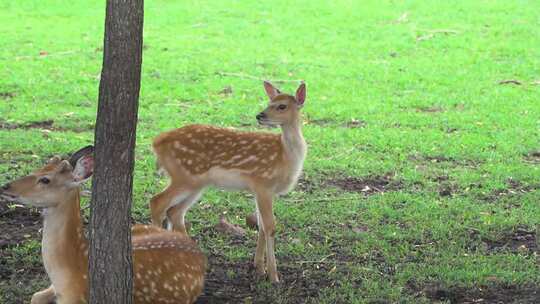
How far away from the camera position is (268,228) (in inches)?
263

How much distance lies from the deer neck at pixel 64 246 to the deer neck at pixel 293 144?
6.56ft

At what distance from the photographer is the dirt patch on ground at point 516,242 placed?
733cm

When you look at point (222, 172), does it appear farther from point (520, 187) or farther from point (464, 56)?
point (464, 56)

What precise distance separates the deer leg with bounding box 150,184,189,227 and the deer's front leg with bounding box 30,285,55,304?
4.70 feet

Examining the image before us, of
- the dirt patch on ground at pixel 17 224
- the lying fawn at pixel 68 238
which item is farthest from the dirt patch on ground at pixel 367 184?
the lying fawn at pixel 68 238

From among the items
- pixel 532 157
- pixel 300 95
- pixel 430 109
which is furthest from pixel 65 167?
pixel 430 109

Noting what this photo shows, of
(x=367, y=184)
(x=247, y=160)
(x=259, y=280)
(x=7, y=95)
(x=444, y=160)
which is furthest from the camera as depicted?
(x=7, y=95)

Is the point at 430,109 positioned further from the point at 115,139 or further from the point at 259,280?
the point at 115,139

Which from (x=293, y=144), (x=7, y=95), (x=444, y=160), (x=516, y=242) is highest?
(x=293, y=144)

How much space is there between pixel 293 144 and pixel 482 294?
67.3 inches

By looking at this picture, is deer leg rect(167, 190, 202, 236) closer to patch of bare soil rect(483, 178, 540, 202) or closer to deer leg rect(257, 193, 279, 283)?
deer leg rect(257, 193, 279, 283)

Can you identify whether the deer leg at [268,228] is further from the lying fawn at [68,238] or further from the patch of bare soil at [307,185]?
the patch of bare soil at [307,185]

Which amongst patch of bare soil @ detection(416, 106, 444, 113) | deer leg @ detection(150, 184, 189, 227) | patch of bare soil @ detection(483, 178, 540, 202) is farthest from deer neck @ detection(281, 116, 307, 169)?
patch of bare soil @ detection(416, 106, 444, 113)

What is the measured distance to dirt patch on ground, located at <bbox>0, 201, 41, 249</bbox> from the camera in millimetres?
7117
